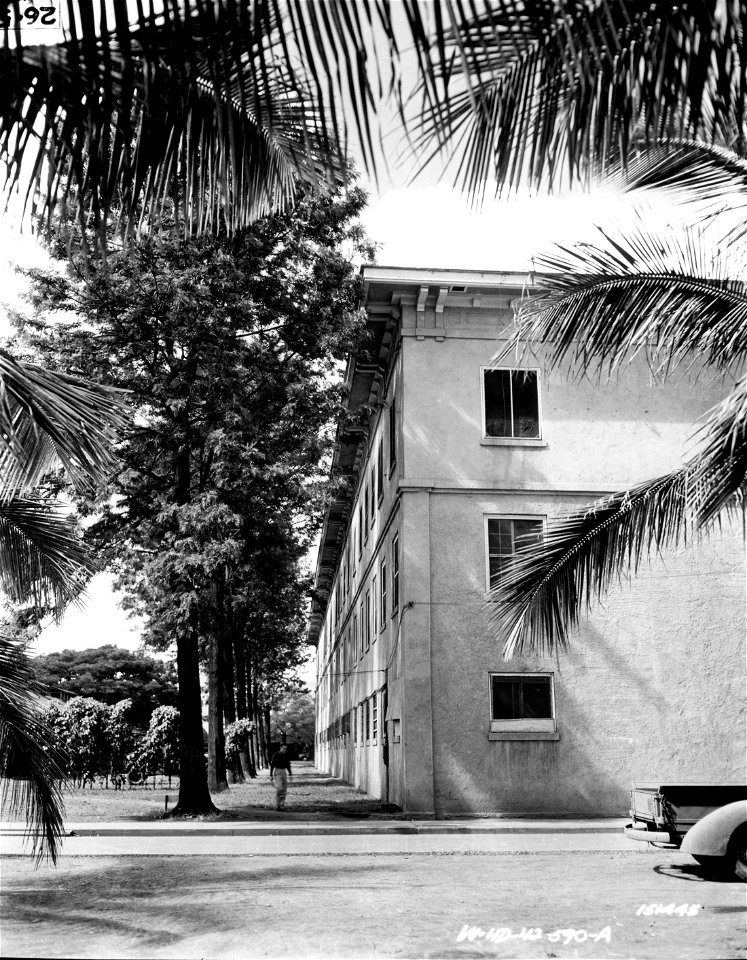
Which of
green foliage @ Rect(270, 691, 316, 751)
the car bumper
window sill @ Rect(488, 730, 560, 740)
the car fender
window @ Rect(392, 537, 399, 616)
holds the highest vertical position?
window @ Rect(392, 537, 399, 616)

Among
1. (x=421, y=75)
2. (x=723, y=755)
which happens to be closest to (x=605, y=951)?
(x=421, y=75)

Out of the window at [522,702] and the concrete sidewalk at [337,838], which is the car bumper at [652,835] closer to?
the concrete sidewalk at [337,838]

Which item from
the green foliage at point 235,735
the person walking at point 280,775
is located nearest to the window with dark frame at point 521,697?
the person walking at point 280,775

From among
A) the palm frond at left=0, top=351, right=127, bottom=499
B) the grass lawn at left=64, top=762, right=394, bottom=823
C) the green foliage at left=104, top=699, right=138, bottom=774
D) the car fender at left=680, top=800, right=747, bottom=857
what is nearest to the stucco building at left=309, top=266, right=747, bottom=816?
the grass lawn at left=64, top=762, right=394, bottom=823

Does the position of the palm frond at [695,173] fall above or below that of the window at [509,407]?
below

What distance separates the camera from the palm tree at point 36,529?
7.20 meters

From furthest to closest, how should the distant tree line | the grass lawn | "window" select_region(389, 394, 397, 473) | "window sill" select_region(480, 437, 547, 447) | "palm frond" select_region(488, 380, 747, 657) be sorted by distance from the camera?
the distant tree line < "window" select_region(389, 394, 397, 473) < "window sill" select_region(480, 437, 547, 447) < the grass lawn < "palm frond" select_region(488, 380, 747, 657)

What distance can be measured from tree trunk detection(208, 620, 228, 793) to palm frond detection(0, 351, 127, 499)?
19.6m

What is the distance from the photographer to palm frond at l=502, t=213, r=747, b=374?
847 centimetres

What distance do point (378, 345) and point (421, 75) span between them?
864 inches

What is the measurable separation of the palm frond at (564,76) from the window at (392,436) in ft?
64.6

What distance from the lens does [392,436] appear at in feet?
82.3

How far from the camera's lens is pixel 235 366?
68.2 ft

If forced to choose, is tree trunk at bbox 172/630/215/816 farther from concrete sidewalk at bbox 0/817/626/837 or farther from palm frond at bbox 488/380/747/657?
palm frond at bbox 488/380/747/657
